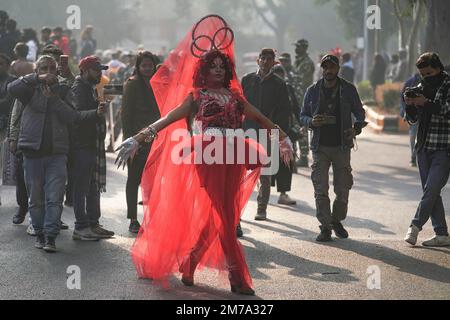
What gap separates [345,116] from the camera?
10531 millimetres

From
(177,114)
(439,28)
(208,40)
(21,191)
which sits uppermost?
(439,28)

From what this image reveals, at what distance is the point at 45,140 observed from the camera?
32.6 feet

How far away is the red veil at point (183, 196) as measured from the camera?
8367 millimetres

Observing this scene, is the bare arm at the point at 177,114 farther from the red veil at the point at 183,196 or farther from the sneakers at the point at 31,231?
the sneakers at the point at 31,231

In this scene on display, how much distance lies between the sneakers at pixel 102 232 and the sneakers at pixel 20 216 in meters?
1.26

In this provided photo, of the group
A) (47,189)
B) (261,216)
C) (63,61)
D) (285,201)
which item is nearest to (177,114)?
(47,189)

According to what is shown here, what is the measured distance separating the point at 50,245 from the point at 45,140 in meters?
0.99

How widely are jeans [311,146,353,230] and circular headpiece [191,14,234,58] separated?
2336 mm

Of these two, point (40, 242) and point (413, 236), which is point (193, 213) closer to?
point (40, 242)

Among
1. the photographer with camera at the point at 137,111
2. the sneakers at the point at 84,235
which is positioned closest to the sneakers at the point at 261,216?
the photographer with camera at the point at 137,111

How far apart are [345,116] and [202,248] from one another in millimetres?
2805

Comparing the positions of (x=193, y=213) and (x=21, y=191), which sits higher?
(x=193, y=213)

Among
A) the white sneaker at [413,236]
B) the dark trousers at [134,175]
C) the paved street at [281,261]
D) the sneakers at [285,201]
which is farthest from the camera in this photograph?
the sneakers at [285,201]

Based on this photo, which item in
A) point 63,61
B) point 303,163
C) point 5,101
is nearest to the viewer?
point 63,61
